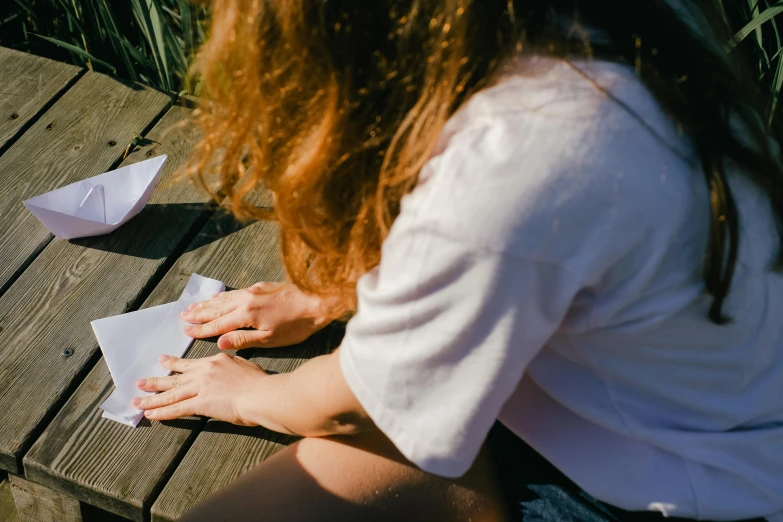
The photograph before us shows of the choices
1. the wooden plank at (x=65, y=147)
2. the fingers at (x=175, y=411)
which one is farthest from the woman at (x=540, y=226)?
the wooden plank at (x=65, y=147)

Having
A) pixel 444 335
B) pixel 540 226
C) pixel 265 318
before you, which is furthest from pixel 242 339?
pixel 540 226

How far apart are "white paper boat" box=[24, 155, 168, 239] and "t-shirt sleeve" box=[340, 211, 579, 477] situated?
86 centimetres

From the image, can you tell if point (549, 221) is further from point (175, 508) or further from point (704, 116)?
point (175, 508)

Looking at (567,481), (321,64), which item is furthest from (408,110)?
(567,481)

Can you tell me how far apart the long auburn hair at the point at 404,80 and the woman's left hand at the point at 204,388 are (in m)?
0.44

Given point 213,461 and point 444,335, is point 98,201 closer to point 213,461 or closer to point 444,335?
point 213,461

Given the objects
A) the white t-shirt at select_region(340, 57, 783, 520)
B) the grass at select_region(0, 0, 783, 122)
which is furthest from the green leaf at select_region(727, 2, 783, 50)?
the white t-shirt at select_region(340, 57, 783, 520)

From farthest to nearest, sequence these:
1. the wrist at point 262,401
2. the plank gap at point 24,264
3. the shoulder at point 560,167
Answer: the plank gap at point 24,264
the wrist at point 262,401
the shoulder at point 560,167

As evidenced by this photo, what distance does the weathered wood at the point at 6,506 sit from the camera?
1.77 metres

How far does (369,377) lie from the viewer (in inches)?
32.5

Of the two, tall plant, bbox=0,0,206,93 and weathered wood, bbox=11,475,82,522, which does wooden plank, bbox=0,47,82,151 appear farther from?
weathered wood, bbox=11,475,82,522

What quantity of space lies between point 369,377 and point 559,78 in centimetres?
36

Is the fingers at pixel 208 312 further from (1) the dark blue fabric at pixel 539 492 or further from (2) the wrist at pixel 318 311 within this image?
(1) the dark blue fabric at pixel 539 492

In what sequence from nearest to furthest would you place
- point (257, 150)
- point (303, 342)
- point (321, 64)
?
point (321, 64)
point (257, 150)
point (303, 342)
